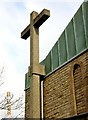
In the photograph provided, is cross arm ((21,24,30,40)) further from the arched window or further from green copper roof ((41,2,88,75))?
the arched window

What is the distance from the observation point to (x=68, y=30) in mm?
8023

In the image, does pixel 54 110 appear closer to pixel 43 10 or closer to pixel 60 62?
pixel 60 62

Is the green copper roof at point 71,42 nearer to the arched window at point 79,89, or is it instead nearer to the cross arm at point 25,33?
the arched window at point 79,89

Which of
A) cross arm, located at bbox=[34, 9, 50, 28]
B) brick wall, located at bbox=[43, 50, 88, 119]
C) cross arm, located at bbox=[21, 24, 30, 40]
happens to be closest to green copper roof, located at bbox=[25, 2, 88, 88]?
brick wall, located at bbox=[43, 50, 88, 119]

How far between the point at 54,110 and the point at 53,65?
53.6 inches

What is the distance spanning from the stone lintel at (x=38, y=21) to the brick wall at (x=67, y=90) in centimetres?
140

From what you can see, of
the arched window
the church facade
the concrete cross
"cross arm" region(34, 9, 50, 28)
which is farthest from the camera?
"cross arm" region(34, 9, 50, 28)

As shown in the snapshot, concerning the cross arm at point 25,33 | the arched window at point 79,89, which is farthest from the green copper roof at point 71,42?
the cross arm at point 25,33

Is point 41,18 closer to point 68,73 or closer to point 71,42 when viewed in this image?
point 71,42

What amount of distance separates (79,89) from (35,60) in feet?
5.03

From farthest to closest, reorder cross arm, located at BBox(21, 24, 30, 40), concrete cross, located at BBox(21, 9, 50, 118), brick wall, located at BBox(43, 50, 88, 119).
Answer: cross arm, located at BBox(21, 24, 30, 40) < concrete cross, located at BBox(21, 9, 50, 118) < brick wall, located at BBox(43, 50, 88, 119)

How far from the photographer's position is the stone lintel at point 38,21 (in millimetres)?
7621

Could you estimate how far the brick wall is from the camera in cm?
683

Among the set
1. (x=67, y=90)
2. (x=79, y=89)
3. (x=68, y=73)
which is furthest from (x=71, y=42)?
(x=79, y=89)
